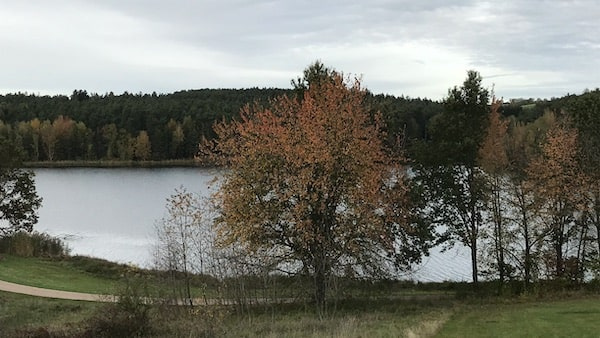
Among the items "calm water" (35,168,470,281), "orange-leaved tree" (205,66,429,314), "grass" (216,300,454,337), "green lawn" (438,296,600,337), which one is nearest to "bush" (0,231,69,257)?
"calm water" (35,168,470,281)

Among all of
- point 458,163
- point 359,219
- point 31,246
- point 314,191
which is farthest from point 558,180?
point 31,246

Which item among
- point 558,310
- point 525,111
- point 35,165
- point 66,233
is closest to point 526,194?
point 558,310

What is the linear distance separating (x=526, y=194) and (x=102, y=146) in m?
113

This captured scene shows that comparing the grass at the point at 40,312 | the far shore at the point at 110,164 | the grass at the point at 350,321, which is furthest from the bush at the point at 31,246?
the far shore at the point at 110,164

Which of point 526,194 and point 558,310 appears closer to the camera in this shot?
point 558,310

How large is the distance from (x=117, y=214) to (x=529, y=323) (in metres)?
43.6

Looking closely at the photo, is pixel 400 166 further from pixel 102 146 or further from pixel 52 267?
pixel 102 146

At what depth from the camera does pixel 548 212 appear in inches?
1090

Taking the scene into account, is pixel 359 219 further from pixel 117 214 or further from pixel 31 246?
pixel 117 214

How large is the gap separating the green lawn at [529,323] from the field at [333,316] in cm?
2

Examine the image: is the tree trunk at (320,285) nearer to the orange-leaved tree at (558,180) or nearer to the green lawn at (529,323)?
the green lawn at (529,323)

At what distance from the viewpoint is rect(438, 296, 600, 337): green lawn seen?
14.6 meters

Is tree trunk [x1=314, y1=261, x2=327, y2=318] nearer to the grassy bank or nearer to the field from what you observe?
the field

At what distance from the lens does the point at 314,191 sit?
22.6 m
